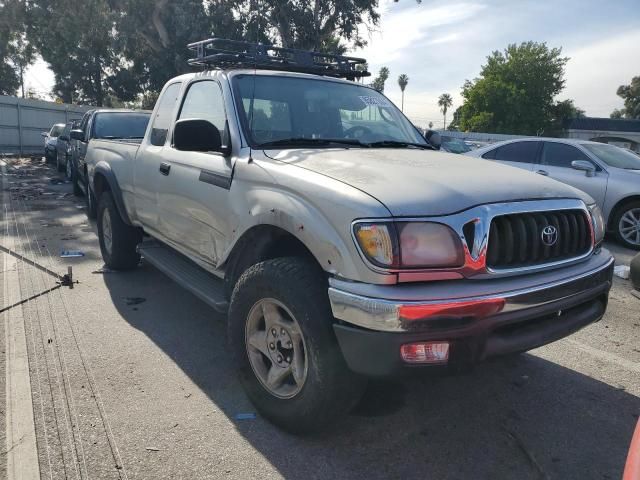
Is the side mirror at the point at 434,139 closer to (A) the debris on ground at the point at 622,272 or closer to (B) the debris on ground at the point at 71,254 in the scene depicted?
(A) the debris on ground at the point at 622,272

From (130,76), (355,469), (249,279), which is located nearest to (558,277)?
(355,469)

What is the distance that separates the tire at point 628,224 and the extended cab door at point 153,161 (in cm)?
689

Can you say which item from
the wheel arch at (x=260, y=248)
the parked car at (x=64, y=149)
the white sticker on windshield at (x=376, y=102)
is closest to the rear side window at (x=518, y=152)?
the white sticker on windshield at (x=376, y=102)

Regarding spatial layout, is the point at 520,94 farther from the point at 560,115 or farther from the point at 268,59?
the point at 268,59

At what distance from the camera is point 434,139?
15.2ft

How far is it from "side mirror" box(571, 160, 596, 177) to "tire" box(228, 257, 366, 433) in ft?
23.0

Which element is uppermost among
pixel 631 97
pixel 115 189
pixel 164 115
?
pixel 631 97

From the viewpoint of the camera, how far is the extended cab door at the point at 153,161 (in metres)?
4.44

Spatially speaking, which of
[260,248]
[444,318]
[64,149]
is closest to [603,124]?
[64,149]

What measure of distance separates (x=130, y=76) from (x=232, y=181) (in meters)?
37.7

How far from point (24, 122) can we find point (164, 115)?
26.3 metres

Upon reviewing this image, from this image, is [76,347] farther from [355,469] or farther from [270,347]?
[355,469]

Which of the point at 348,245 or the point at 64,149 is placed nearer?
the point at 348,245

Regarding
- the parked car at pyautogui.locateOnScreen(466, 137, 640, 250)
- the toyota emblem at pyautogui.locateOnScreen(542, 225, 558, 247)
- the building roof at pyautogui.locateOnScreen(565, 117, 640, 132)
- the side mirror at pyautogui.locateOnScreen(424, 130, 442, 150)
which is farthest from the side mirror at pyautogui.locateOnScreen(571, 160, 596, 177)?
the building roof at pyautogui.locateOnScreen(565, 117, 640, 132)
